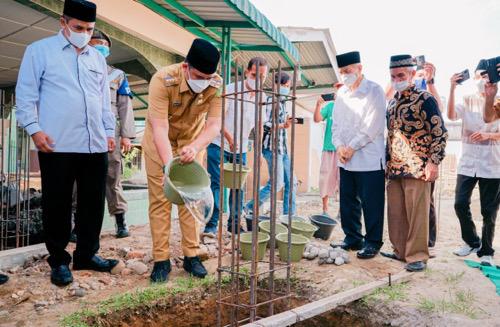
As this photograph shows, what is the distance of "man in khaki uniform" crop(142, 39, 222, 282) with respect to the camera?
2875 millimetres

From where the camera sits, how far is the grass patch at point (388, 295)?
10.2 ft

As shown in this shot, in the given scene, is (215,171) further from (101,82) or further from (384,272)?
(384,272)

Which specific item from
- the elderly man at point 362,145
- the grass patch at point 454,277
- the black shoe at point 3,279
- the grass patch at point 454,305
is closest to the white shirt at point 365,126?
the elderly man at point 362,145

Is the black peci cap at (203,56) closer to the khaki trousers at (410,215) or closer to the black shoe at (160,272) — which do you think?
the black shoe at (160,272)

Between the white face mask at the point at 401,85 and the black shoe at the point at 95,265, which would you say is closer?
the black shoe at the point at 95,265

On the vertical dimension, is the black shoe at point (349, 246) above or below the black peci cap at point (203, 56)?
below

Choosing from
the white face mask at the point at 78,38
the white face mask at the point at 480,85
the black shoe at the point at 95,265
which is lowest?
the black shoe at the point at 95,265

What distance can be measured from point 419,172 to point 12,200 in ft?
15.0

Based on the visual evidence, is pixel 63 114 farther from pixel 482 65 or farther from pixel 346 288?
pixel 482 65

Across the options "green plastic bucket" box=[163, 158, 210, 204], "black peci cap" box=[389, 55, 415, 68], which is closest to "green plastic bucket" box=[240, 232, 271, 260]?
"green plastic bucket" box=[163, 158, 210, 204]

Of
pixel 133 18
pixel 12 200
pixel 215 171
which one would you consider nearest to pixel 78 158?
pixel 215 171

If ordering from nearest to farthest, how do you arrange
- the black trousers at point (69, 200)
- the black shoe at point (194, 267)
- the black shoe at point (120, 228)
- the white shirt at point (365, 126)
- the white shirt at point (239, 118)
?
the black trousers at point (69, 200) < the black shoe at point (194, 267) < the white shirt at point (365, 126) < the white shirt at point (239, 118) < the black shoe at point (120, 228)

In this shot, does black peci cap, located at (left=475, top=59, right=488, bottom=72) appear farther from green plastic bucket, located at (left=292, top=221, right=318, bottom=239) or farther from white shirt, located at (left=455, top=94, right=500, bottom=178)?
green plastic bucket, located at (left=292, top=221, right=318, bottom=239)

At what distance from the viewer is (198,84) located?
2.96 metres
